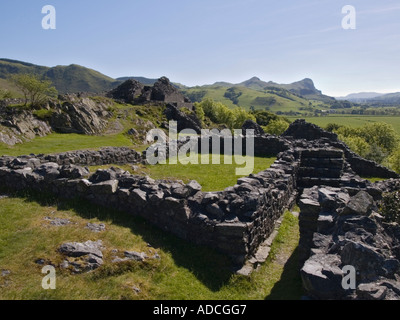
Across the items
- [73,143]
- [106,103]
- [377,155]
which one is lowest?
[377,155]

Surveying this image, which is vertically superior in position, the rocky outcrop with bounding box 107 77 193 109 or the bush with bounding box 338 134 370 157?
the rocky outcrop with bounding box 107 77 193 109

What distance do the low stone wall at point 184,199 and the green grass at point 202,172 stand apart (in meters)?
3.50

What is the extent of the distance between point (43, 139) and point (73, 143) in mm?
4770

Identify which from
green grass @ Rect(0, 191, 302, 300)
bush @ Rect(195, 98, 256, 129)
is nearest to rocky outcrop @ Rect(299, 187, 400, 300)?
green grass @ Rect(0, 191, 302, 300)

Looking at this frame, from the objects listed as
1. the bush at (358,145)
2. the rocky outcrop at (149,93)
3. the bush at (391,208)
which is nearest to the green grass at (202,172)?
the bush at (391,208)

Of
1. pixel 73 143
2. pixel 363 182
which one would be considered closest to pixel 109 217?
pixel 363 182

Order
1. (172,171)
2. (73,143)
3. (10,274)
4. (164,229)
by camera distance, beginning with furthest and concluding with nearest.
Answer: (73,143), (172,171), (164,229), (10,274)

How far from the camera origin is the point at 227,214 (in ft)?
34.8

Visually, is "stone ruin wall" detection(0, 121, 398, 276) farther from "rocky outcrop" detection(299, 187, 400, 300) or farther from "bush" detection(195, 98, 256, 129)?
"bush" detection(195, 98, 256, 129)

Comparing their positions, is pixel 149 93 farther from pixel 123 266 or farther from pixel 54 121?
pixel 123 266

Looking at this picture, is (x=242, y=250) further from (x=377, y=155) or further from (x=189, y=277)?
(x=377, y=155)

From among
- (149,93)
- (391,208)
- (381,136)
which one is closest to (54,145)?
(391,208)

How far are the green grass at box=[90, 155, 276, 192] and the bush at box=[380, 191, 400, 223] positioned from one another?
781 centimetres

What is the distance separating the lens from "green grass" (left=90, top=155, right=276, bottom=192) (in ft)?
57.7
